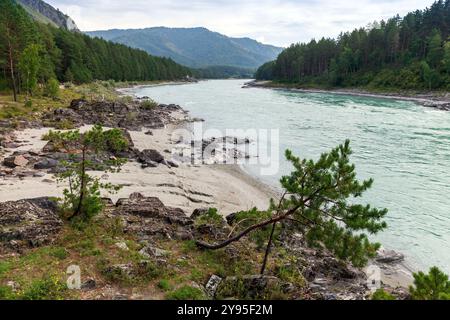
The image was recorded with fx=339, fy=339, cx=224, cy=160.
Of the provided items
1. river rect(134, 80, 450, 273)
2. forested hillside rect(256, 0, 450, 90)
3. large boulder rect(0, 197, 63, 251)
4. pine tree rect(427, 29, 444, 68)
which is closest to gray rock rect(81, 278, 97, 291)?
large boulder rect(0, 197, 63, 251)

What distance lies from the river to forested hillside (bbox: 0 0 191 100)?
31951 millimetres

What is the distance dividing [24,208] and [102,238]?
15.6ft

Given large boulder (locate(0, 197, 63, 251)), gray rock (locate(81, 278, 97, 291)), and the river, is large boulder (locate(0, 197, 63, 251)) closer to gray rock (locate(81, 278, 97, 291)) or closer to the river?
gray rock (locate(81, 278, 97, 291))

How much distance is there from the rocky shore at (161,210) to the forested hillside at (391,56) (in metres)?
103

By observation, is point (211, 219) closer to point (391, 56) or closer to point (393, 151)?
point (393, 151)

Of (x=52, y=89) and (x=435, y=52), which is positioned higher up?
(x=435, y=52)

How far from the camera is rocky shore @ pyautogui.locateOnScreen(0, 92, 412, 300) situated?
13320 millimetres

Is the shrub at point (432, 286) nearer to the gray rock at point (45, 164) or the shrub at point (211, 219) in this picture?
the shrub at point (211, 219)

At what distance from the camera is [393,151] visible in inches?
1672

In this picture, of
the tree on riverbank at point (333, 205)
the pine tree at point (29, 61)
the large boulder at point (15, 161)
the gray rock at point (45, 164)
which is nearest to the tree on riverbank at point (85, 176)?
the tree on riverbank at point (333, 205)

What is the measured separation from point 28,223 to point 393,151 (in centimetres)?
4052

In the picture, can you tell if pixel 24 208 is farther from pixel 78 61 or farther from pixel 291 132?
pixel 78 61

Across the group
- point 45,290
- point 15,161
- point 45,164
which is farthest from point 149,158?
point 45,290
